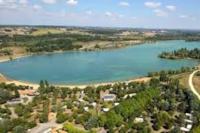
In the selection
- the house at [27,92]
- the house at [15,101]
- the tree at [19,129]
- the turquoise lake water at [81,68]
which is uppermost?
the tree at [19,129]

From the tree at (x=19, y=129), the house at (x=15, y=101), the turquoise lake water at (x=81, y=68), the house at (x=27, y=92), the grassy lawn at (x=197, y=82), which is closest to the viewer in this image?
the tree at (x=19, y=129)

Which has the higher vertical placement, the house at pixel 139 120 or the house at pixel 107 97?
the house at pixel 107 97

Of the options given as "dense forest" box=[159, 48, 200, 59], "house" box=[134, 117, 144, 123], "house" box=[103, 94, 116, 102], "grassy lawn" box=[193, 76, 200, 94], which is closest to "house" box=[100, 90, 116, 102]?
"house" box=[103, 94, 116, 102]

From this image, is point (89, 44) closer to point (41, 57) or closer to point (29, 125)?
point (41, 57)

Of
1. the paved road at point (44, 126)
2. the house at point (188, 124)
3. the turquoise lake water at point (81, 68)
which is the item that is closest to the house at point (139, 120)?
the house at point (188, 124)

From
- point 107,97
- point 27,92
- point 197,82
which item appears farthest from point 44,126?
point 197,82

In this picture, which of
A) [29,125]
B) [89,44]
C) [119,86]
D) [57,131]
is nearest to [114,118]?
[57,131]

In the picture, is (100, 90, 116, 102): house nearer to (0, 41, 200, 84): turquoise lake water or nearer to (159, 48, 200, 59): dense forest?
(0, 41, 200, 84): turquoise lake water

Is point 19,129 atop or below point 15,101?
atop

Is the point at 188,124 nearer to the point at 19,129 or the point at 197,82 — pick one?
the point at 19,129

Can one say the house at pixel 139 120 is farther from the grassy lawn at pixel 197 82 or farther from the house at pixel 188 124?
the grassy lawn at pixel 197 82

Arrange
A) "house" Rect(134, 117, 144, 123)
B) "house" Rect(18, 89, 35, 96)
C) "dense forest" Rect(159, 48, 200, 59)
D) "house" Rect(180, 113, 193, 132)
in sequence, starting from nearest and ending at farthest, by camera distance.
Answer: "house" Rect(180, 113, 193, 132) → "house" Rect(134, 117, 144, 123) → "house" Rect(18, 89, 35, 96) → "dense forest" Rect(159, 48, 200, 59)
